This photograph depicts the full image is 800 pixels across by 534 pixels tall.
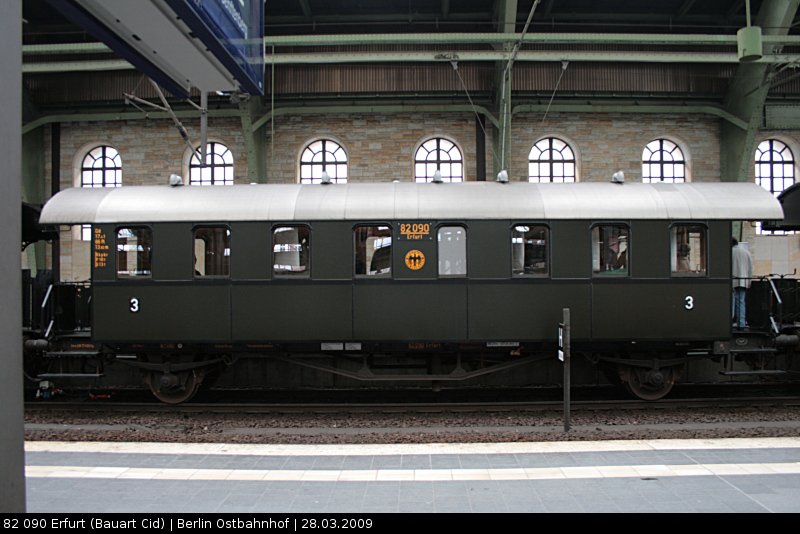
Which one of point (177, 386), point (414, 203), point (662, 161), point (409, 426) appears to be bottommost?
point (409, 426)

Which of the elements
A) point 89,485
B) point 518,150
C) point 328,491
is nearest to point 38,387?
point 89,485

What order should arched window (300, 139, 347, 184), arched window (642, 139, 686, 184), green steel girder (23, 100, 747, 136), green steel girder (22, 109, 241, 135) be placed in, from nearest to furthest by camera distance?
green steel girder (23, 100, 747, 136), green steel girder (22, 109, 241, 135), arched window (300, 139, 347, 184), arched window (642, 139, 686, 184)

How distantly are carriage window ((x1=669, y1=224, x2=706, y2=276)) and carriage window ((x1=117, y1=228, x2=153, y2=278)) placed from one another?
27.3ft

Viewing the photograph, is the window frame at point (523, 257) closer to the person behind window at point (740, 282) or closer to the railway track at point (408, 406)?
the railway track at point (408, 406)

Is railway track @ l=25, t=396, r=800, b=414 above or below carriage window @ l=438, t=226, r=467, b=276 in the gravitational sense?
below

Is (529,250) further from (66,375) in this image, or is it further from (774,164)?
(774,164)

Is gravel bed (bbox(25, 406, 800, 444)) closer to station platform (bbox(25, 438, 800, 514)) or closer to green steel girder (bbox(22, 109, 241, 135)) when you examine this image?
station platform (bbox(25, 438, 800, 514))

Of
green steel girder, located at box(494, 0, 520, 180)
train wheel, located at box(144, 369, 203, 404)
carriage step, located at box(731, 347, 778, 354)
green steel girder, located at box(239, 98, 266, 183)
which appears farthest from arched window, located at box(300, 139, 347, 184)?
carriage step, located at box(731, 347, 778, 354)

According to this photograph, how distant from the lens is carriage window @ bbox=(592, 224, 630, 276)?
8789 millimetres

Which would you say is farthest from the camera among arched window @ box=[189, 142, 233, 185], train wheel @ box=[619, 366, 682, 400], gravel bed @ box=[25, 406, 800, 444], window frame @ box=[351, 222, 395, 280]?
arched window @ box=[189, 142, 233, 185]

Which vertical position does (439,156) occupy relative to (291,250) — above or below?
above

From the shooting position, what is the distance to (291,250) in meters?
8.80

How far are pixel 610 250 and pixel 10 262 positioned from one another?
7960mm

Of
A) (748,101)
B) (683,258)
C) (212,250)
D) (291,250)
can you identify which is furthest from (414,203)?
(748,101)
